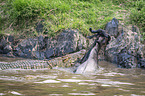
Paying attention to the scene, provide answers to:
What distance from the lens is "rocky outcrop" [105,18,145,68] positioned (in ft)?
20.2

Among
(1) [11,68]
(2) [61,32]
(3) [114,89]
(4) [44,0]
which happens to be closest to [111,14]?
(2) [61,32]

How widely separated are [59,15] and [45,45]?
1629 mm

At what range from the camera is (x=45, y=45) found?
7.58 m

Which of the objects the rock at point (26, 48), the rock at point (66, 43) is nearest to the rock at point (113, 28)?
the rock at point (66, 43)

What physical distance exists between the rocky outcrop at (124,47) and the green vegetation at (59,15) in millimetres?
550

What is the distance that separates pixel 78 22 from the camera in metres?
7.87

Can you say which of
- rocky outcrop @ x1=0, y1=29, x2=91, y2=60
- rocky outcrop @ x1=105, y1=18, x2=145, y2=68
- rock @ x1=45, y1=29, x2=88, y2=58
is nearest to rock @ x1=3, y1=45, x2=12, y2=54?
rocky outcrop @ x1=0, y1=29, x2=91, y2=60

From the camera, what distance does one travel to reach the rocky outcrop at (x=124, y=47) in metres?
6.15

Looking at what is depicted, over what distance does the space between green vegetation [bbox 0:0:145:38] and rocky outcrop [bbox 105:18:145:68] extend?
550mm

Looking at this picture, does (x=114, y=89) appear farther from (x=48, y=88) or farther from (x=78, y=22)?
(x=78, y=22)

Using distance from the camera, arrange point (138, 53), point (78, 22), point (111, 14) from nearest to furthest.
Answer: point (138, 53)
point (78, 22)
point (111, 14)

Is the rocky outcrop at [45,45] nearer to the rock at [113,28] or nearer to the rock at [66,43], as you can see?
the rock at [66,43]

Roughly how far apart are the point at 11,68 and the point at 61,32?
11.0 ft

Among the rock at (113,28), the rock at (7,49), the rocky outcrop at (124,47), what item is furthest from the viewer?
the rock at (7,49)
